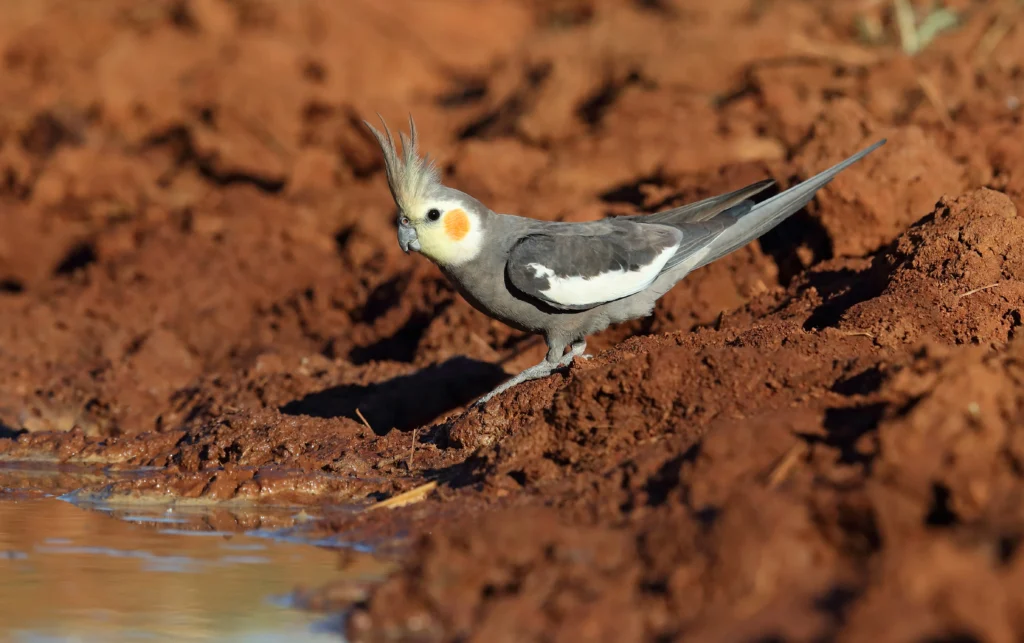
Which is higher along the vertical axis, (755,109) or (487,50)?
(487,50)

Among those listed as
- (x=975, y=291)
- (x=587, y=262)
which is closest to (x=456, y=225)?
(x=587, y=262)

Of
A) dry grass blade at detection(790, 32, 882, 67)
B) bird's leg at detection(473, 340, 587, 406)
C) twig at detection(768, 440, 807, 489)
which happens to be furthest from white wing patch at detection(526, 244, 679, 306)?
dry grass blade at detection(790, 32, 882, 67)

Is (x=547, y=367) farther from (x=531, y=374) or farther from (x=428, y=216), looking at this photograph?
(x=428, y=216)

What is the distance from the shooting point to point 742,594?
2775 mm

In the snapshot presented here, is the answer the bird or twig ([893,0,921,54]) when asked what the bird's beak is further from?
twig ([893,0,921,54])

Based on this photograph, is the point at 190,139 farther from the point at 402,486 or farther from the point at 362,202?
the point at 402,486

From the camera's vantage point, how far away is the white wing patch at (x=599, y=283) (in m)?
5.75

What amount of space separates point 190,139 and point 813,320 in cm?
796

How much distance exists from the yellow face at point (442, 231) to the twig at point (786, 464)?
9.13 feet

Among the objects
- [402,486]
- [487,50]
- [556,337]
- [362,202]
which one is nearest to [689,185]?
[556,337]

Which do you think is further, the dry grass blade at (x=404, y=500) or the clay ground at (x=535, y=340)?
the dry grass blade at (x=404, y=500)

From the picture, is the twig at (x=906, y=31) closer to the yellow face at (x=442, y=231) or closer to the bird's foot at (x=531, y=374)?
the yellow face at (x=442, y=231)

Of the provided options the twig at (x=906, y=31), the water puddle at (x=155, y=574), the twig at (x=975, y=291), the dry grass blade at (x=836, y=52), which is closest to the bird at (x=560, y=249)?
the twig at (x=975, y=291)

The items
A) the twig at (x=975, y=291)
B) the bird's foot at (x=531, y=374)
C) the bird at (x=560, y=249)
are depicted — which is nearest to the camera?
the twig at (x=975, y=291)
